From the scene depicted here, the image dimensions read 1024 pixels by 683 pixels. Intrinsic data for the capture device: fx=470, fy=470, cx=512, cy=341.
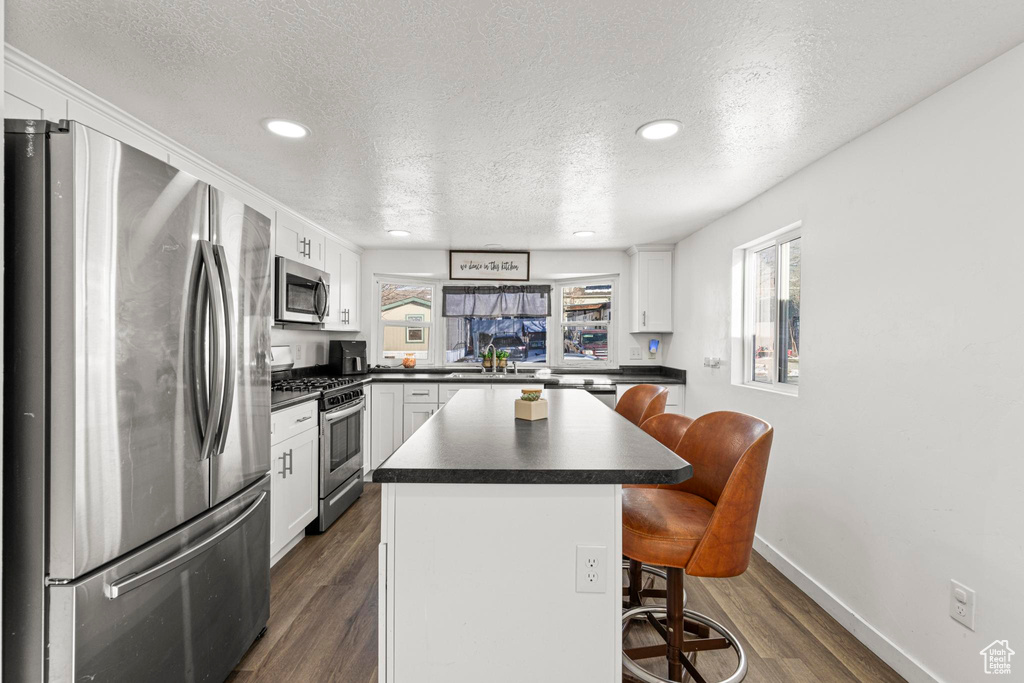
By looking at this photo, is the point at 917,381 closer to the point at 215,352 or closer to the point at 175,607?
the point at 215,352

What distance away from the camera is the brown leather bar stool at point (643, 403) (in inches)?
101

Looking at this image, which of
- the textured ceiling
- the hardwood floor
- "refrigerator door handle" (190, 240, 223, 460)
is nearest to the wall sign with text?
the textured ceiling

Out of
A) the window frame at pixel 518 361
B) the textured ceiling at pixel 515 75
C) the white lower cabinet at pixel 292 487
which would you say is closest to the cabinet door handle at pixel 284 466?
the white lower cabinet at pixel 292 487

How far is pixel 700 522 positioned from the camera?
5.06ft

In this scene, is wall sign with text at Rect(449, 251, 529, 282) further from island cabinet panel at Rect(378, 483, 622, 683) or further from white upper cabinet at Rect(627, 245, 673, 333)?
island cabinet panel at Rect(378, 483, 622, 683)

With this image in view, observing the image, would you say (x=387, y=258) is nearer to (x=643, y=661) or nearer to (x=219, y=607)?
(x=219, y=607)

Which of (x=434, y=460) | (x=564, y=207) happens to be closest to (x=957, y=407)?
(x=434, y=460)

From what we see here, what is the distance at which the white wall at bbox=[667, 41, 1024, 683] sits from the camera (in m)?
1.53

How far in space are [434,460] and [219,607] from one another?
1.12 m

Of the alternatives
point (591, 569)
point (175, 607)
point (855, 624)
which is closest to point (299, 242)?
point (175, 607)

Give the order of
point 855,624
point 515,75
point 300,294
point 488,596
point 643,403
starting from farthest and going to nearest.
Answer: point 300,294 < point 643,403 < point 855,624 < point 515,75 < point 488,596

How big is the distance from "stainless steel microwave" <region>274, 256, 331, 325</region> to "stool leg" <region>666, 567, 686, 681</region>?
112 inches

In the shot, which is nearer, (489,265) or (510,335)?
(489,265)

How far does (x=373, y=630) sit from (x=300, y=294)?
7.70 feet
